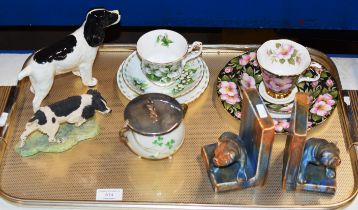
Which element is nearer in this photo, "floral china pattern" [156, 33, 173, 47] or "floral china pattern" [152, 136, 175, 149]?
"floral china pattern" [152, 136, 175, 149]

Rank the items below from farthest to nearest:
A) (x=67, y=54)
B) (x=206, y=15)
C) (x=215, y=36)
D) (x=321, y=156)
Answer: (x=215, y=36)
(x=206, y=15)
(x=67, y=54)
(x=321, y=156)

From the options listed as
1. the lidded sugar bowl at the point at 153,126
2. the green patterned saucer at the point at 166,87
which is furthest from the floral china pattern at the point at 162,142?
the green patterned saucer at the point at 166,87

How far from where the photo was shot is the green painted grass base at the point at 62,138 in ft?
3.53

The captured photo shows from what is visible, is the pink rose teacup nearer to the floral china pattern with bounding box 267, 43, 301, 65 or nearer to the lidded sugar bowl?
the floral china pattern with bounding box 267, 43, 301, 65

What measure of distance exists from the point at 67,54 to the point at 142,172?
10.2 inches

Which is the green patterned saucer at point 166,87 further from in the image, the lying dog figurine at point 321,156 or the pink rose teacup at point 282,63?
the lying dog figurine at point 321,156

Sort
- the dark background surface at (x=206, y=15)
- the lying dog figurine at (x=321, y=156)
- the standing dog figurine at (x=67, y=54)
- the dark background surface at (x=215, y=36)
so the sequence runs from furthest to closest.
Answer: the dark background surface at (x=215, y=36)
the dark background surface at (x=206, y=15)
the standing dog figurine at (x=67, y=54)
the lying dog figurine at (x=321, y=156)

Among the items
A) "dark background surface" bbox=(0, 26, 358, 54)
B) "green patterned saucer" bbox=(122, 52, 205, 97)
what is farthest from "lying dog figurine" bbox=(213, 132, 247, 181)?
"dark background surface" bbox=(0, 26, 358, 54)

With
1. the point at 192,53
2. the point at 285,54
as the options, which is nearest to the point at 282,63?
the point at 285,54

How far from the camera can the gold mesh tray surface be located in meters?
1.02

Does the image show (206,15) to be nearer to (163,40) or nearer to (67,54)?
(163,40)

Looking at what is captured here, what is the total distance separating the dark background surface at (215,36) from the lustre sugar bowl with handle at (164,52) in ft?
0.74

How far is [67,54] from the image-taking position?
1.08 metres

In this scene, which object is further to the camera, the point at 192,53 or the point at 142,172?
the point at 192,53
